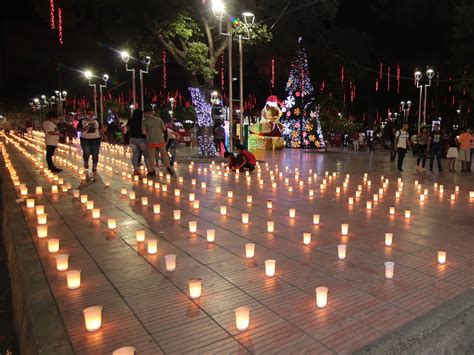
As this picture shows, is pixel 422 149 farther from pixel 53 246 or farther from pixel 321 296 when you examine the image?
pixel 53 246

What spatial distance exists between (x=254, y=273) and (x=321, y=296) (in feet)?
3.11

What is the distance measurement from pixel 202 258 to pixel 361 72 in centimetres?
3253

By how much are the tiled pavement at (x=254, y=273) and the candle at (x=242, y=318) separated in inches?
1.6

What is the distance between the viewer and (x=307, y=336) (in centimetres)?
312

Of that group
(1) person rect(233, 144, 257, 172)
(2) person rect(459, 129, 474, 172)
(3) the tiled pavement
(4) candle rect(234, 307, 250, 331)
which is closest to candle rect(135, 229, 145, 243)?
(3) the tiled pavement

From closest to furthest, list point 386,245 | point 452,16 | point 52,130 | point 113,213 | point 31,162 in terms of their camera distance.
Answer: point 386,245 < point 113,213 < point 52,130 < point 31,162 < point 452,16

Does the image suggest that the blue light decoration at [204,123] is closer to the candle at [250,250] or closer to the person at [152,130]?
the person at [152,130]

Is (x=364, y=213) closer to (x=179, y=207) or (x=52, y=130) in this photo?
(x=179, y=207)

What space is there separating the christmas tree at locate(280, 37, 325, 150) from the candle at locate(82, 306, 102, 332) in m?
24.3

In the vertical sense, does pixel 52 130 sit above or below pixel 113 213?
above

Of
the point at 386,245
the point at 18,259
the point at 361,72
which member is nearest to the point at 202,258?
the point at 18,259

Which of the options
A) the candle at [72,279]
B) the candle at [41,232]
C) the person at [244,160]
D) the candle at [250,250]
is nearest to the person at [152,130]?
the person at [244,160]

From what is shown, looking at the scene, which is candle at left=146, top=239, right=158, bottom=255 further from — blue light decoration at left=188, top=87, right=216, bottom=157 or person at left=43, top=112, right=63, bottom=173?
blue light decoration at left=188, top=87, right=216, bottom=157

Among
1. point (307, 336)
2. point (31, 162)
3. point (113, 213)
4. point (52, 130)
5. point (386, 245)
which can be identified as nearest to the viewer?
point (307, 336)
